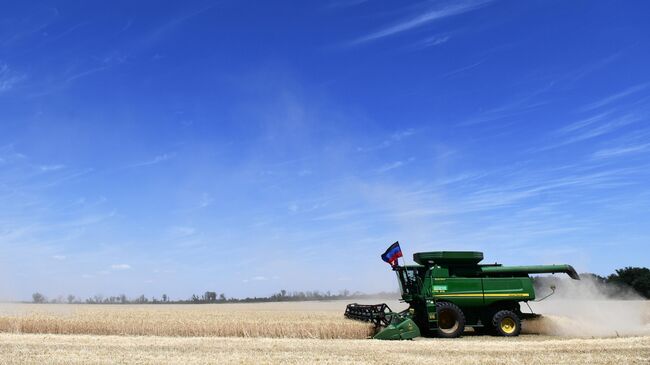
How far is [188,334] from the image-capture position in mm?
19891

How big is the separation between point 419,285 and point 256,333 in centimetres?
673

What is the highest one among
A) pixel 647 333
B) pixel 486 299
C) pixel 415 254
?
pixel 415 254

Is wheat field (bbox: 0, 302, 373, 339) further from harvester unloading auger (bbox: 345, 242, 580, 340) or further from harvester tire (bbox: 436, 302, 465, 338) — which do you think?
harvester tire (bbox: 436, 302, 465, 338)

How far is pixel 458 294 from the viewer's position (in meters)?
21.4

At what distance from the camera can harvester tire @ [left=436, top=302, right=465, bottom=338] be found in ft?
67.3

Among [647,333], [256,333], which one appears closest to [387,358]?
[256,333]

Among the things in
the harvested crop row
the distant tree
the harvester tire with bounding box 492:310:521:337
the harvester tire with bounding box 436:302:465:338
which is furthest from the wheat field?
the distant tree

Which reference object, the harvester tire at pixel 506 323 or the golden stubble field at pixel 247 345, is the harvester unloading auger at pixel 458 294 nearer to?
the harvester tire at pixel 506 323

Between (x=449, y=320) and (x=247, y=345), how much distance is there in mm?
8692

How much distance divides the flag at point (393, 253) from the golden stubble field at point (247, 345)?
3.21m

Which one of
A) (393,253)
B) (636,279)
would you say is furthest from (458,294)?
(636,279)

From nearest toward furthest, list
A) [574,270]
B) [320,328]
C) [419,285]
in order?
[320,328] < [419,285] < [574,270]

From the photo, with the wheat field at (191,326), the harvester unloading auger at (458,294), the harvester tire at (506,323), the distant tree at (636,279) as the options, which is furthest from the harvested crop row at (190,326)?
the distant tree at (636,279)

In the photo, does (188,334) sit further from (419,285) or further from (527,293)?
(527,293)
